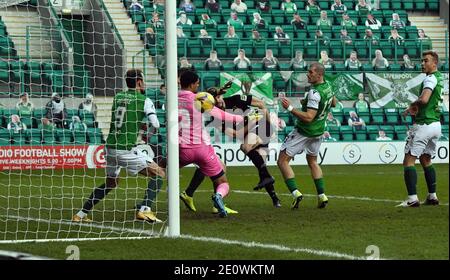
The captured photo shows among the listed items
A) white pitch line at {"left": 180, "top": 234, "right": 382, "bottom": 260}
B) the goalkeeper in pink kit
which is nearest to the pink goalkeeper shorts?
the goalkeeper in pink kit

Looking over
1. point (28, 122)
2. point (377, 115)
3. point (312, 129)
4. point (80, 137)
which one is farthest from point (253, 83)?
point (312, 129)

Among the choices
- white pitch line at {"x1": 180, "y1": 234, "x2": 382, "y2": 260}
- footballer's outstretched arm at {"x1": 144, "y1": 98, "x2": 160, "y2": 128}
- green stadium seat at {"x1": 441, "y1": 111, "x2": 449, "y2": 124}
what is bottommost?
green stadium seat at {"x1": 441, "y1": 111, "x2": 449, "y2": 124}

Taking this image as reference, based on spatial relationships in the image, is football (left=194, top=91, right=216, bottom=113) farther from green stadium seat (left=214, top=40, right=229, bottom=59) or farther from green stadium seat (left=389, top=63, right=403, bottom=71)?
green stadium seat (left=389, top=63, right=403, bottom=71)

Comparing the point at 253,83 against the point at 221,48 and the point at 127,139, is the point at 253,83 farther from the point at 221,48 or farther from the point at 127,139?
the point at 127,139

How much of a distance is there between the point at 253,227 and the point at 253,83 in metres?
18.2

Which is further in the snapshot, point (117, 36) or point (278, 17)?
point (278, 17)

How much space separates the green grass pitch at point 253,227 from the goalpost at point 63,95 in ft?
0.61

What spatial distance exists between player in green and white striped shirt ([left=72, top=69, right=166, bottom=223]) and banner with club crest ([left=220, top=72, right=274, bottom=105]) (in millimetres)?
16357

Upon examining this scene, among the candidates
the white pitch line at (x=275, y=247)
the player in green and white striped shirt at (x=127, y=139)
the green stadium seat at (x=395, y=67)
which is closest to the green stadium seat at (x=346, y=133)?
the green stadium seat at (x=395, y=67)

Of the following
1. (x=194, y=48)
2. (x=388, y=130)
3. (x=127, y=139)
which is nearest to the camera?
(x=127, y=139)

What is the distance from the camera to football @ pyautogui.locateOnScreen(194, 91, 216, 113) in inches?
495

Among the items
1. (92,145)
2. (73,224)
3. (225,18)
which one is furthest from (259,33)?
(73,224)

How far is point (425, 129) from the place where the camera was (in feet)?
45.3

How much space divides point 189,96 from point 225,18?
20.4 m
